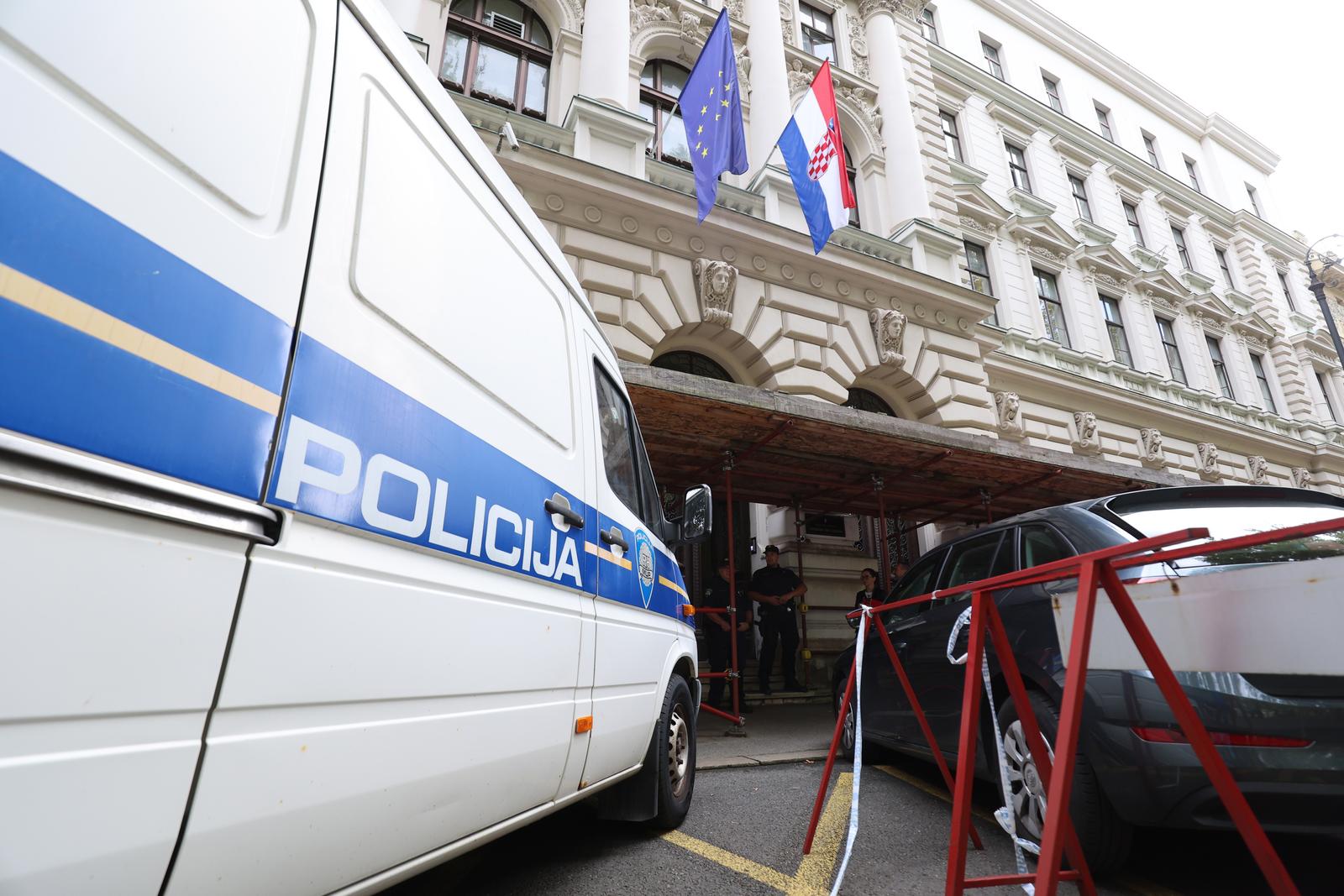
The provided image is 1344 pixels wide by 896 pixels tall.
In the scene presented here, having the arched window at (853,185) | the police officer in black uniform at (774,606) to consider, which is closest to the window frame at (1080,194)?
the arched window at (853,185)

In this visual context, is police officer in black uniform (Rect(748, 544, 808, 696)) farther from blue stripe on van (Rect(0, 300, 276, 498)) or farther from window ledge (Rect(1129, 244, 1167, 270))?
window ledge (Rect(1129, 244, 1167, 270))

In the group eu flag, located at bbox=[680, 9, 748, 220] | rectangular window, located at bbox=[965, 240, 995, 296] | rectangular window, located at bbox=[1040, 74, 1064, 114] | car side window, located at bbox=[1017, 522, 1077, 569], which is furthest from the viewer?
rectangular window, located at bbox=[1040, 74, 1064, 114]

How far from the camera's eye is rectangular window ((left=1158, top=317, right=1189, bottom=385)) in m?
17.6

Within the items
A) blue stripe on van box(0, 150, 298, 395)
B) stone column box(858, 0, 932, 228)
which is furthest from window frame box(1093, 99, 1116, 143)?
blue stripe on van box(0, 150, 298, 395)

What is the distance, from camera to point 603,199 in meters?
8.77

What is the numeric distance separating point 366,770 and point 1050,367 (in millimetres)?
15254

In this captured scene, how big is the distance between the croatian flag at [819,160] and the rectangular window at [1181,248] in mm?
17646

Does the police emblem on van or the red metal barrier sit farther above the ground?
the police emblem on van

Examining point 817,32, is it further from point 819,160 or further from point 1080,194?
point 1080,194

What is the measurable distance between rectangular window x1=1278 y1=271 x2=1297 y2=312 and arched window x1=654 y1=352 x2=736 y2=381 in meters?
25.7

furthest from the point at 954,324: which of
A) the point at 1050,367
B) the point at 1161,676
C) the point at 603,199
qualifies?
the point at 1161,676

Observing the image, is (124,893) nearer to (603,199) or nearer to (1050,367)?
(603,199)

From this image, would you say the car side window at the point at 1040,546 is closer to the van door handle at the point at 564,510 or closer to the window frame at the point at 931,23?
the van door handle at the point at 564,510

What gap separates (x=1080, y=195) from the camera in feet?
60.8
